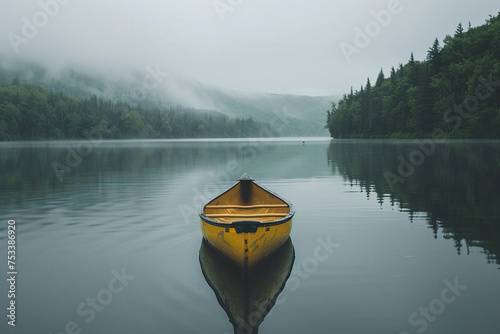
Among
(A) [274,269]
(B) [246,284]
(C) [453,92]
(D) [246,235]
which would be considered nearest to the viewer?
(D) [246,235]

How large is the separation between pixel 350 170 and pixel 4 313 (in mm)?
39606

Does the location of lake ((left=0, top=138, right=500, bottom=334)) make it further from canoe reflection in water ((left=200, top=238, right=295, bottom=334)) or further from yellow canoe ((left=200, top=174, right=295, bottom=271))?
yellow canoe ((left=200, top=174, right=295, bottom=271))

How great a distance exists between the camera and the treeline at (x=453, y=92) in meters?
103

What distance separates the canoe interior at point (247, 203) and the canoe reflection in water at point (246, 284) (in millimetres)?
3113

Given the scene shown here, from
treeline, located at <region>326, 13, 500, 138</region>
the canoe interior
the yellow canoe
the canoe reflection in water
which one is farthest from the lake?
treeline, located at <region>326, 13, 500, 138</region>

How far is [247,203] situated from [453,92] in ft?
370

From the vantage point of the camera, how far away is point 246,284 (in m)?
11.7

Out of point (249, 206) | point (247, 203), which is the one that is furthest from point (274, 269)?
point (247, 203)

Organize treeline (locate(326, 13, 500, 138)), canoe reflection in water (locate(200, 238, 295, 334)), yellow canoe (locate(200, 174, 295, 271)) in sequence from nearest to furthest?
canoe reflection in water (locate(200, 238, 295, 334)) → yellow canoe (locate(200, 174, 295, 271)) → treeline (locate(326, 13, 500, 138))

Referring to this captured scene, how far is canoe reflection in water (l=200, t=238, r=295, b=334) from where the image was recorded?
10.0m

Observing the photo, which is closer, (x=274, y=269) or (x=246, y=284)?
(x=246, y=284)

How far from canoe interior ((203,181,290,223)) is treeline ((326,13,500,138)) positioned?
94.8m

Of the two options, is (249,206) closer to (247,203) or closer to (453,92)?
(247,203)

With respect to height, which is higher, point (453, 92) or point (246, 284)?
point (453, 92)
